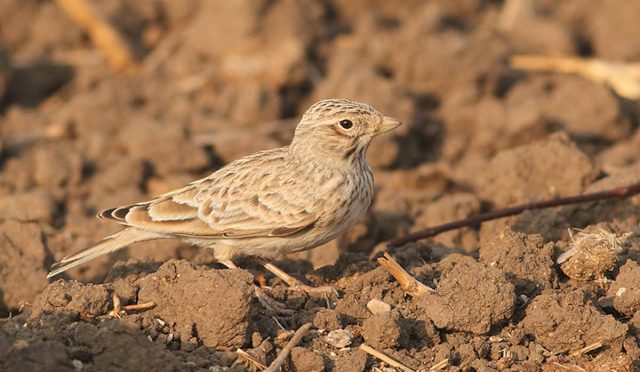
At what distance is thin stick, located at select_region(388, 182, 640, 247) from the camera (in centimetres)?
813

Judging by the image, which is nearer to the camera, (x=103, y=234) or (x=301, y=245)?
(x=301, y=245)

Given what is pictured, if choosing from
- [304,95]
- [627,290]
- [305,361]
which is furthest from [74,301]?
[304,95]

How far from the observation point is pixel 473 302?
20.8 feet

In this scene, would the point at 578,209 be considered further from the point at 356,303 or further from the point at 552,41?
the point at 552,41

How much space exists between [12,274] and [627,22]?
8398 millimetres

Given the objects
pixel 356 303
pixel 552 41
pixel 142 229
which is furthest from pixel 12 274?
pixel 552 41

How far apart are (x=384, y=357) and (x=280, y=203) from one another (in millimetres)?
1611

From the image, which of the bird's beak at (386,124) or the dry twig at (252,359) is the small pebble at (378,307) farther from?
the bird's beak at (386,124)

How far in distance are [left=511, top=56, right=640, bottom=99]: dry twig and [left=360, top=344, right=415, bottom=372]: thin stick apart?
694 cm

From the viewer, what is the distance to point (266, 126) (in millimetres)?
11516

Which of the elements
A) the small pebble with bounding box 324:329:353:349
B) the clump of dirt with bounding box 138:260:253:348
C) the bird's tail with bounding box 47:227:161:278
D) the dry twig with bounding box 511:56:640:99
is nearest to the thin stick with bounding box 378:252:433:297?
the small pebble with bounding box 324:329:353:349

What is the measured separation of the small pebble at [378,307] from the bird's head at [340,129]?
1.24 m

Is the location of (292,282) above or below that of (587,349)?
above

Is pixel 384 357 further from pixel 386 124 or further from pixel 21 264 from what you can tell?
pixel 21 264
